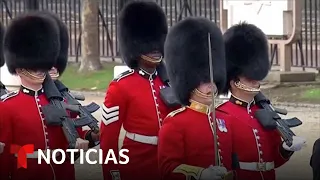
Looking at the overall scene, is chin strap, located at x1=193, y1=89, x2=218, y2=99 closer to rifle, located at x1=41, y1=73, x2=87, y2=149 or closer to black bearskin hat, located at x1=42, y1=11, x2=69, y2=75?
rifle, located at x1=41, y1=73, x2=87, y2=149

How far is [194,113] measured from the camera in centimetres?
508

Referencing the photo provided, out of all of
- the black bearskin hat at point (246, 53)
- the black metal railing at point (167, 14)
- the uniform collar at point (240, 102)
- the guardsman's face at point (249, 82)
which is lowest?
the black metal railing at point (167, 14)

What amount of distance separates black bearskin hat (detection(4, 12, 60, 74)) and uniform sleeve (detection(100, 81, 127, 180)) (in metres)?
0.42

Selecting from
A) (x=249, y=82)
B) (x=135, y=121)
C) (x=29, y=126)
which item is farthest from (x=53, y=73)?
(x=249, y=82)

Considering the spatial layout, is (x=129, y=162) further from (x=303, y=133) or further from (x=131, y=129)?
(x=303, y=133)

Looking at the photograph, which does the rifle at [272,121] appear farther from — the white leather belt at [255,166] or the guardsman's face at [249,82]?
the white leather belt at [255,166]

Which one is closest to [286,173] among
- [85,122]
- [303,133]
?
[303,133]

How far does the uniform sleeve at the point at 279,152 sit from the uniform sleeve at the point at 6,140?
1487mm

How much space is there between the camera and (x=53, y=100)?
5.74 metres

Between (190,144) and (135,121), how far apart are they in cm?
100

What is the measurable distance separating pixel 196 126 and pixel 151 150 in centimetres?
94

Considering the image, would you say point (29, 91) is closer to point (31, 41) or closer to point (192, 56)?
point (31, 41)

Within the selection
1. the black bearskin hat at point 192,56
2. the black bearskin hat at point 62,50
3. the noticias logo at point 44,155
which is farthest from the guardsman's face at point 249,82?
the black bearskin hat at point 62,50

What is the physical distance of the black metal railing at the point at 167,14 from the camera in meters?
16.5
